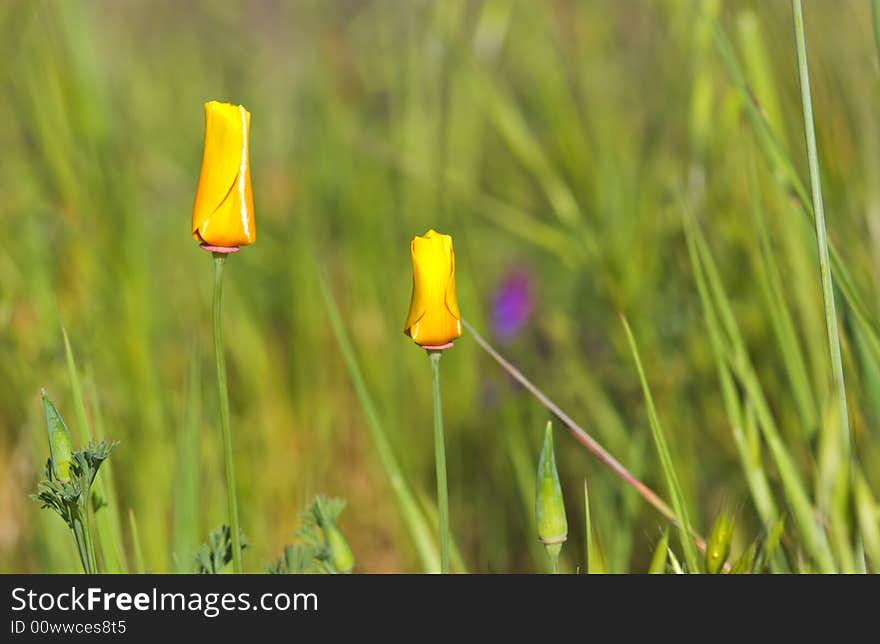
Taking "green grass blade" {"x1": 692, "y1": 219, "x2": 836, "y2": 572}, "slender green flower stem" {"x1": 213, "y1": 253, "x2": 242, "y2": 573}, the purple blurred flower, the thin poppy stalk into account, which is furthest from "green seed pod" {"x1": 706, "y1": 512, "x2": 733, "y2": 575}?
the purple blurred flower

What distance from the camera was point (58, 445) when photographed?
1.70ft

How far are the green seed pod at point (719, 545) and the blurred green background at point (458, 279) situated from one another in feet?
0.52

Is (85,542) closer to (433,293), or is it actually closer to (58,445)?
(58,445)

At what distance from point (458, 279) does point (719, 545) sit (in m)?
0.74

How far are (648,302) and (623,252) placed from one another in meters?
0.06

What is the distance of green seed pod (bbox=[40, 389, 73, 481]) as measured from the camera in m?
0.51

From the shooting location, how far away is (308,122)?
64.4 inches

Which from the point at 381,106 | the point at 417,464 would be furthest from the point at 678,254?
the point at 381,106

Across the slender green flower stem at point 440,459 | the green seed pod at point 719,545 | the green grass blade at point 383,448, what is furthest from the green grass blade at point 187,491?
the green seed pod at point 719,545

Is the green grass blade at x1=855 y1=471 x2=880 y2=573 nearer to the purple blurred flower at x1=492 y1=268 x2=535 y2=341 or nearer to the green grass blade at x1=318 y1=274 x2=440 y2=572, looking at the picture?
the green grass blade at x1=318 y1=274 x2=440 y2=572

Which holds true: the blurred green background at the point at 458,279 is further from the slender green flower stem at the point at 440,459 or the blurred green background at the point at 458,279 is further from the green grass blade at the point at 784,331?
the slender green flower stem at the point at 440,459

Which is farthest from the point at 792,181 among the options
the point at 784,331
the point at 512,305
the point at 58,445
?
the point at 512,305

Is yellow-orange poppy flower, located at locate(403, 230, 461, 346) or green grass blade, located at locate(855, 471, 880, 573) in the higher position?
yellow-orange poppy flower, located at locate(403, 230, 461, 346)
